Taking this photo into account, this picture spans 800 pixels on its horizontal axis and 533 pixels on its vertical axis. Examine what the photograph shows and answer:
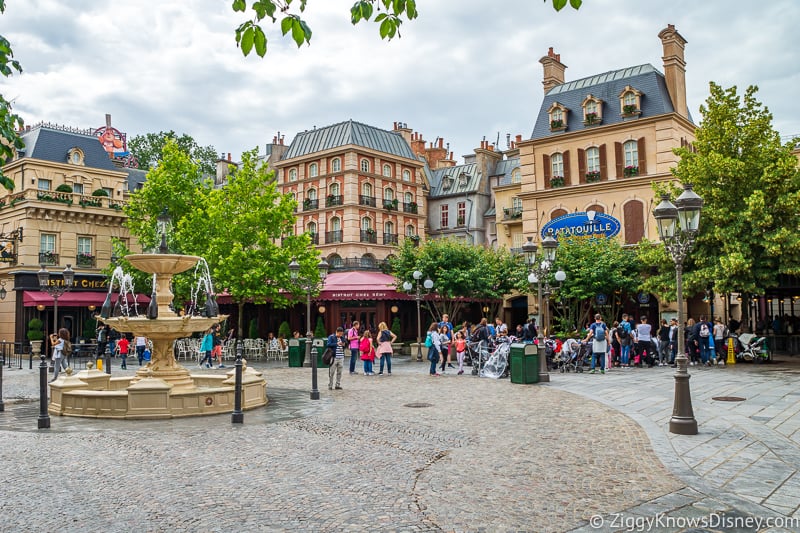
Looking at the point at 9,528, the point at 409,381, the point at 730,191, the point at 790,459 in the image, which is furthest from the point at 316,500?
the point at 730,191

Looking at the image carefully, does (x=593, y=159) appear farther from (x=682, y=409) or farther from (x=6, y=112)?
(x=6, y=112)

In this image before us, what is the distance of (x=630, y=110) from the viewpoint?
3159cm

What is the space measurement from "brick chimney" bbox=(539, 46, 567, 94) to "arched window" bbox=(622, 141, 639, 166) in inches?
266

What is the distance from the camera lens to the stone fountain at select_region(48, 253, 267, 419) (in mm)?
12172

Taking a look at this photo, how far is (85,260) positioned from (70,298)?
2.63 meters

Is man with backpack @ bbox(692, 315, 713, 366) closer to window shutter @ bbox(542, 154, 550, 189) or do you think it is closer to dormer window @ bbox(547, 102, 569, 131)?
window shutter @ bbox(542, 154, 550, 189)

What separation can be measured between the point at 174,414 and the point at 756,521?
9660mm

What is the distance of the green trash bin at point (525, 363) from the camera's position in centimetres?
1734

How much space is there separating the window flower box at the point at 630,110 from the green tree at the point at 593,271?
638 cm

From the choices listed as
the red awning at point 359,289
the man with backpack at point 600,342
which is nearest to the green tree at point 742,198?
the man with backpack at point 600,342

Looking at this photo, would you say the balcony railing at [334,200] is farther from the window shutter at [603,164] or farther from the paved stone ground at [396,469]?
the paved stone ground at [396,469]

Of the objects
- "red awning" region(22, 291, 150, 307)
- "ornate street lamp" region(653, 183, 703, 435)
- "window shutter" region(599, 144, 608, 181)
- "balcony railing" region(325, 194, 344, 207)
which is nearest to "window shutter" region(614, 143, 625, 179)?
"window shutter" region(599, 144, 608, 181)

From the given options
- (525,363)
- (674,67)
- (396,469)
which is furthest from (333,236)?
(396,469)

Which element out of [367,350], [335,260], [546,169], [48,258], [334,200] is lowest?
[367,350]
